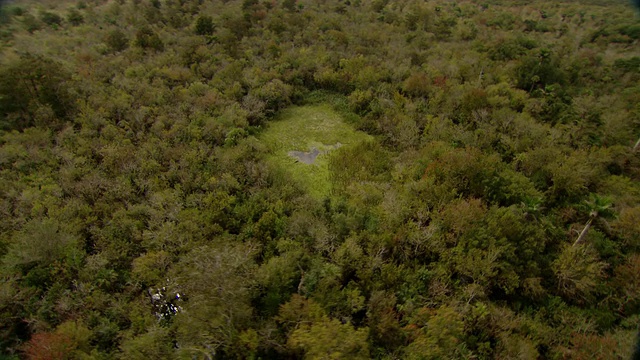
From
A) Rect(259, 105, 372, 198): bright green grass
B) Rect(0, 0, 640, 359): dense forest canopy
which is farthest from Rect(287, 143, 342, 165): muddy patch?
Rect(0, 0, 640, 359): dense forest canopy

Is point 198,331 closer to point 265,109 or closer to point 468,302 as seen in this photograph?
point 468,302

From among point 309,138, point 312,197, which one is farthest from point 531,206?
point 309,138

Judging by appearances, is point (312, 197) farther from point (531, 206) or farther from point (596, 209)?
point (596, 209)

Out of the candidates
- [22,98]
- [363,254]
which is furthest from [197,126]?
[363,254]

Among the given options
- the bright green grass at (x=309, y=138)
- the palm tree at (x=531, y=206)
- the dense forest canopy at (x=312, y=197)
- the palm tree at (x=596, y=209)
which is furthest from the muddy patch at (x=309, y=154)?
the palm tree at (x=596, y=209)

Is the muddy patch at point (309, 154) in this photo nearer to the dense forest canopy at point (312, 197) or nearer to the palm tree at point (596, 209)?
the dense forest canopy at point (312, 197)

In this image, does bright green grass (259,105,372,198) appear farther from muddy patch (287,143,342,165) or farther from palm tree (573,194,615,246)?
palm tree (573,194,615,246)

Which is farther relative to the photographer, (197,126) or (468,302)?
(197,126)
